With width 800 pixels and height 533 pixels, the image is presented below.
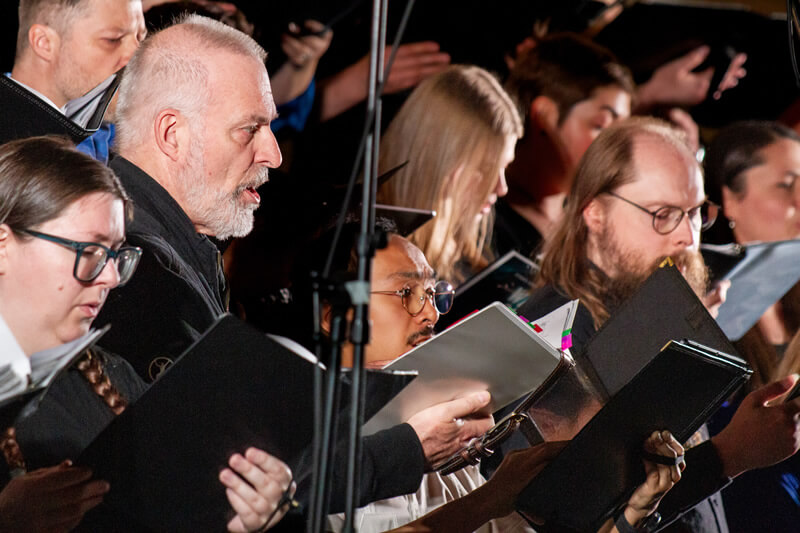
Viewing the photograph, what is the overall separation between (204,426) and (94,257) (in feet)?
1.24

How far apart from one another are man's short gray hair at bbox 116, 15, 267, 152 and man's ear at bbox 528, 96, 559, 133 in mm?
1735

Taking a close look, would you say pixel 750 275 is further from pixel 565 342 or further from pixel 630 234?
pixel 565 342

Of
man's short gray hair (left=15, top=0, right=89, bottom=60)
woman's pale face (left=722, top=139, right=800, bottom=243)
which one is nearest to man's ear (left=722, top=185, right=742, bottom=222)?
woman's pale face (left=722, top=139, right=800, bottom=243)

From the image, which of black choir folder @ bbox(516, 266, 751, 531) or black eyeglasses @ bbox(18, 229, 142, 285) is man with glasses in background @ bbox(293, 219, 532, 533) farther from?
black eyeglasses @ bbox(18, 229, 142, 285)

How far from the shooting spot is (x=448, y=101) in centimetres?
329

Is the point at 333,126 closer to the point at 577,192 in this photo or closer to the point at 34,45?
the point at 577,192

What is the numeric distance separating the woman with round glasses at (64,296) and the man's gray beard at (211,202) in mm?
367

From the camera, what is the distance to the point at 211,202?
2.26m

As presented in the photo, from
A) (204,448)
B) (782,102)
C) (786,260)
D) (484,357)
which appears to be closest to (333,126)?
(786,260)

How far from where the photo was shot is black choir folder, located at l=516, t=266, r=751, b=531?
6.79 feet

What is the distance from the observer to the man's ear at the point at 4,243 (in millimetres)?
1768

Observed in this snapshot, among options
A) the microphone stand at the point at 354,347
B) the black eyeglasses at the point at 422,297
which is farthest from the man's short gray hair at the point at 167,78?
the microphone stand at the point at 354,347

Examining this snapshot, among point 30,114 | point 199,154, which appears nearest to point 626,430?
point 199,154

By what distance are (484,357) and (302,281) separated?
28.8 inches
